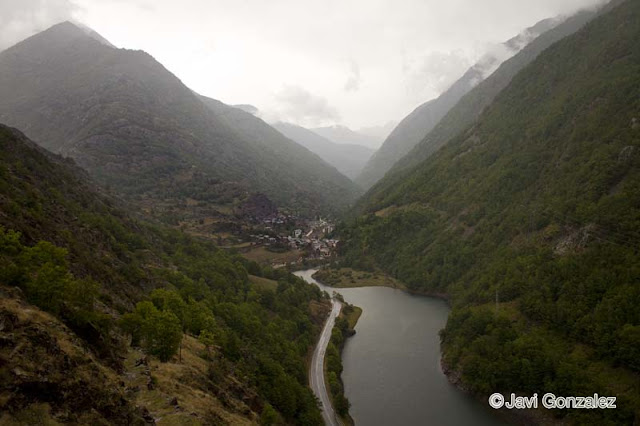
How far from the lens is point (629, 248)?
9506 cm

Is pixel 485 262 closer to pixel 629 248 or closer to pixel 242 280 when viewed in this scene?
pixel 629 248

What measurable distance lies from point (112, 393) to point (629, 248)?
11017cm

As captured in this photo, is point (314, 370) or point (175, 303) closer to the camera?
point (175, 303)

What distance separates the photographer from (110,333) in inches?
1617

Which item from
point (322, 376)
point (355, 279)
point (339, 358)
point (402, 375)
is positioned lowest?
point (322, 376)

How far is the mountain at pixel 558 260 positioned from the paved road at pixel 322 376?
31.2 m

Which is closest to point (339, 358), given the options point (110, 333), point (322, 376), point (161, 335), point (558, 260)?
point (322, 376)

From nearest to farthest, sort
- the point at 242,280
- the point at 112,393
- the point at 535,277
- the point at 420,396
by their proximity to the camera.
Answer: the point at 112,393 < the point at 420,396 < the point at 535,277 < the point at 242,280

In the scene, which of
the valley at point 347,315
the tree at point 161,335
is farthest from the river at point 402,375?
the tree at point 161,335

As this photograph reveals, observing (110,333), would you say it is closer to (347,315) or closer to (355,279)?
(347,315)

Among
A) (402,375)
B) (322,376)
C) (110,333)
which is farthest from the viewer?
(402,375)

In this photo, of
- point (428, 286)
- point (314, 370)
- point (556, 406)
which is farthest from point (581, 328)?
point (428, 286)

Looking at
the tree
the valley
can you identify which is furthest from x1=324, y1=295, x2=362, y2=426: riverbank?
the tree

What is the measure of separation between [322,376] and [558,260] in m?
70.9
